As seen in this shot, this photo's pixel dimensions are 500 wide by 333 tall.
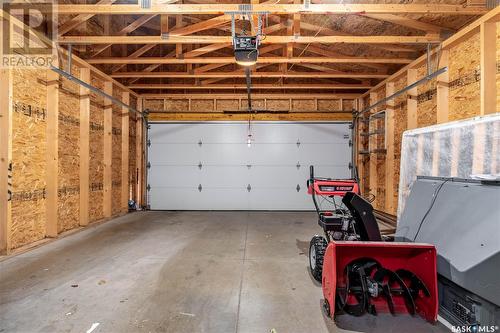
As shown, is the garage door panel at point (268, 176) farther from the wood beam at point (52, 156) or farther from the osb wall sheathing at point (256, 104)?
the wood beam at point (52, 156)

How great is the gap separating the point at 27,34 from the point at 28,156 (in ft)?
6.79

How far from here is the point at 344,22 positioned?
5.00 m

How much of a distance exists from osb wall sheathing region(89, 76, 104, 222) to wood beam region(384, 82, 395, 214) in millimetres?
7299

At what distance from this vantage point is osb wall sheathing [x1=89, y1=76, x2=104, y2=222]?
5.92 meters

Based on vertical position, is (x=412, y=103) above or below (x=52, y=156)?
above

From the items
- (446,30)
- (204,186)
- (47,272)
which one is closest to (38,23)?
(47,272)

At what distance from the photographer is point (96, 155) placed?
6082 mm

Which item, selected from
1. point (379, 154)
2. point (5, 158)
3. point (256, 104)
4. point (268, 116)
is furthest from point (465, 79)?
point (5, 158)

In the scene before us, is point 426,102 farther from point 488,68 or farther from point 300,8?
point 300,8

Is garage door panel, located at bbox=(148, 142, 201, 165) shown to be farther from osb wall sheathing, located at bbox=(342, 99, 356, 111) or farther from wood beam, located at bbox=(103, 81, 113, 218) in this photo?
osb wall sheathing, located at bbox=(342, 99, 356, 111)

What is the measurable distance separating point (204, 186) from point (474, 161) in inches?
269

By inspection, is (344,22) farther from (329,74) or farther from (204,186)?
(204,186)

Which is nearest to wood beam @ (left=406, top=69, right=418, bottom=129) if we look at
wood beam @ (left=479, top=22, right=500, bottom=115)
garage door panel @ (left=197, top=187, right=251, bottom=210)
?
wood beam @ (left=479, top=22, right=500, bottom=115)

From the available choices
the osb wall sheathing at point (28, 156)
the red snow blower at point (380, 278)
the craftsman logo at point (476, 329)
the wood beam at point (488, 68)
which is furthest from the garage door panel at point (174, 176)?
the craftsman logo at point (476, 329)
